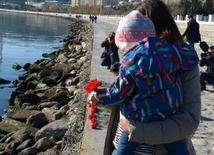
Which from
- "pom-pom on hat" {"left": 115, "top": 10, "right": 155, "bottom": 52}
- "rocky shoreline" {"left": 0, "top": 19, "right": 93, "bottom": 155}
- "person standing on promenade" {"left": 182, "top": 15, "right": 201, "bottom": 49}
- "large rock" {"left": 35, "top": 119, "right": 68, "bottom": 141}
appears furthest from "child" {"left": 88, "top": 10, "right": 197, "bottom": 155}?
"person standing on promenade" {"left": 182, "top": 15, "right": 201, "bottom": 49}

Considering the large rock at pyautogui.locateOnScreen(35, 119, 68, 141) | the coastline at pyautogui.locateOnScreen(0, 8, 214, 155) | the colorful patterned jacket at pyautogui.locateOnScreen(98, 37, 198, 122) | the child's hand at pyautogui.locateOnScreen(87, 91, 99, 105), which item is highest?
the colorful patterned jacket at pyautogui.locateOnScreen(98, 37, 198, 122)

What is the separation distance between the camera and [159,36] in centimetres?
217

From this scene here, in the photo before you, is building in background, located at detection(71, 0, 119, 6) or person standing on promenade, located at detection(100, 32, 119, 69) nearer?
person standing on promenade, located at detection(100, 32, 119, 69)

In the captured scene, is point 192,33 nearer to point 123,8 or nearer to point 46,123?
point 46,123

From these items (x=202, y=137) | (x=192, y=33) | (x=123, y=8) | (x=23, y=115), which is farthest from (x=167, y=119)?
(x=123, y=8)

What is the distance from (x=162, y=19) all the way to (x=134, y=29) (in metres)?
0.16

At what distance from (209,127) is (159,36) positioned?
3.66m

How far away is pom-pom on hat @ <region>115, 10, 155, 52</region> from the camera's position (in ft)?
6.85

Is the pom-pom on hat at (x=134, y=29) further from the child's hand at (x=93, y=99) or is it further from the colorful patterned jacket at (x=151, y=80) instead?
the child's hand at (x=93, y=99)

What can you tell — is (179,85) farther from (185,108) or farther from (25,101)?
(25,101)

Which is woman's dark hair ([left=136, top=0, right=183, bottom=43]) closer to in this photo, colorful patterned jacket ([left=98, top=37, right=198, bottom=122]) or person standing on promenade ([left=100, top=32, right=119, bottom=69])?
colorful patterned jacket ([left=98, top=37, right=198, bottom=122])

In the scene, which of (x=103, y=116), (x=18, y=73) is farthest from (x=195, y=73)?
(x=18, y=73)

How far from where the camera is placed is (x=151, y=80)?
2.02 m

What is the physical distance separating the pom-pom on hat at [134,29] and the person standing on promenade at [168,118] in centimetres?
7
